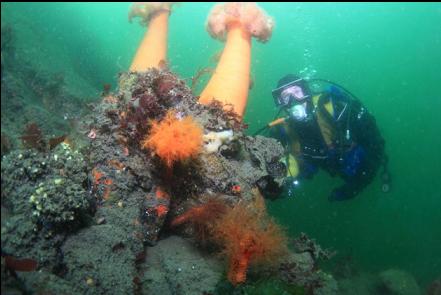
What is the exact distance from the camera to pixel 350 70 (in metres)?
80.5

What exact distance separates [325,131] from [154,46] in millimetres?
4075

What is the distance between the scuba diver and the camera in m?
6.82

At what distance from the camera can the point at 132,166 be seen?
351cm

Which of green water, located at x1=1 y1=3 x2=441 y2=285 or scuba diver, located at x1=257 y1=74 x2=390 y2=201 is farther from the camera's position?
green water, located at x1=1 y1=3 x2=441 y2=285

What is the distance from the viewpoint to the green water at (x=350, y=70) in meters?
14.5

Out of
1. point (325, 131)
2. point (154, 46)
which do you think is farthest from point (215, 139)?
point (154, 46)

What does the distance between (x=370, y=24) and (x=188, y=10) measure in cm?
3479

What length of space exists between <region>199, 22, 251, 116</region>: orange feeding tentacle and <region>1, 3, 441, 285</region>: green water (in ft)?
11.6

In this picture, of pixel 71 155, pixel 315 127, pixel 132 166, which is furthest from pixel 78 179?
pixel 315 127

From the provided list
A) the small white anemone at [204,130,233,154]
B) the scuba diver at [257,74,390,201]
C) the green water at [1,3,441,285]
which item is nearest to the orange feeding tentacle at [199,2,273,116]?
the scuba diver at [257,74,390,201]

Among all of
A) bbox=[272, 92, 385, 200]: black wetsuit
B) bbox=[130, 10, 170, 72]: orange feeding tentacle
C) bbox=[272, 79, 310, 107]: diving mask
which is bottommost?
bbox=[272, 92, 385, 200]: black wetsuit

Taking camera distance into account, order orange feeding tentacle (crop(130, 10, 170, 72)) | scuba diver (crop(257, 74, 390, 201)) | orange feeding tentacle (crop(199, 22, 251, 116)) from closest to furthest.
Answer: orange feeding tentacle (crop(199, 22, 251, 116))
orange feeding tentacle (crop(130, 10, 170, 72))
scuba diver (crop(257, 74, 390, 201))

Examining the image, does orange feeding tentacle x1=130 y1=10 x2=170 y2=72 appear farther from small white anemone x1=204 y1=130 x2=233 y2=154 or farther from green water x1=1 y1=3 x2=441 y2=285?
small white anemone x1=204 y1=130 x2=233 y2=154

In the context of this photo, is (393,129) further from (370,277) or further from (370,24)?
(370,277)
